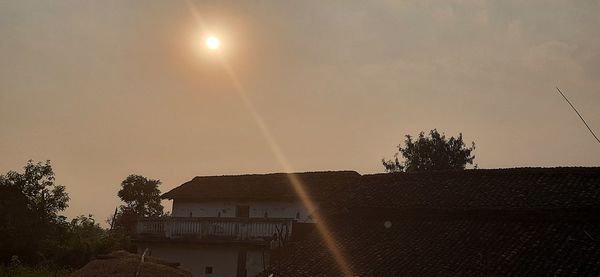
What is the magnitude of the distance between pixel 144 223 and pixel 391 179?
14984mm

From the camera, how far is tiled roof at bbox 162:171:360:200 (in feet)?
110

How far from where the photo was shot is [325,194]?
1292 inches

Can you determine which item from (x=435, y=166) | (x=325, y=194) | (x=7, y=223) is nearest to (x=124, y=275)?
Result: (x=325, y=194)

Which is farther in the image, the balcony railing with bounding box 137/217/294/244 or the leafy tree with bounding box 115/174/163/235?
the leafy tree with bounding box 115/174/163/235

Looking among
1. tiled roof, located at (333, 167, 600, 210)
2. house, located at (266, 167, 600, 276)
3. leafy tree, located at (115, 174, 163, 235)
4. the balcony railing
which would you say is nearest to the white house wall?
house, located at (266, 167, 600, 276)

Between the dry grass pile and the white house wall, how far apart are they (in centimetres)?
1387

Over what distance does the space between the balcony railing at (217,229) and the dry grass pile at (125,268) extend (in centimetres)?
967

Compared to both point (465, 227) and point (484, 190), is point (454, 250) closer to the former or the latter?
point (465, 227)

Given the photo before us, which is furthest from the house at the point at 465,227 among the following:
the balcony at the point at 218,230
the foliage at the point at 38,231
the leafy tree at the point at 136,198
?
the leafy tree at the point at 136,198

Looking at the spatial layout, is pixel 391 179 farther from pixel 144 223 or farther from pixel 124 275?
pixel 124 275

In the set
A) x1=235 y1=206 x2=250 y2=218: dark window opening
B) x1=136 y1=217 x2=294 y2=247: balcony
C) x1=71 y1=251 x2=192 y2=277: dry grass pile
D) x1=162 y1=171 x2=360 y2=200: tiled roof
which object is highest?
x1=162 y1=171 x2=360 y2=200: tiled roof

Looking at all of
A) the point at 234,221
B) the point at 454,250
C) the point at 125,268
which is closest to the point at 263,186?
the point at 234,221

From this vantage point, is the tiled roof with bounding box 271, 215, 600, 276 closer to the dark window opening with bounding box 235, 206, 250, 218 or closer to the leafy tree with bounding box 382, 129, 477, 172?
the dark window opening with bounding box 235, 206, 250, 218

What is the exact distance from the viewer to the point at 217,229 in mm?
30078
